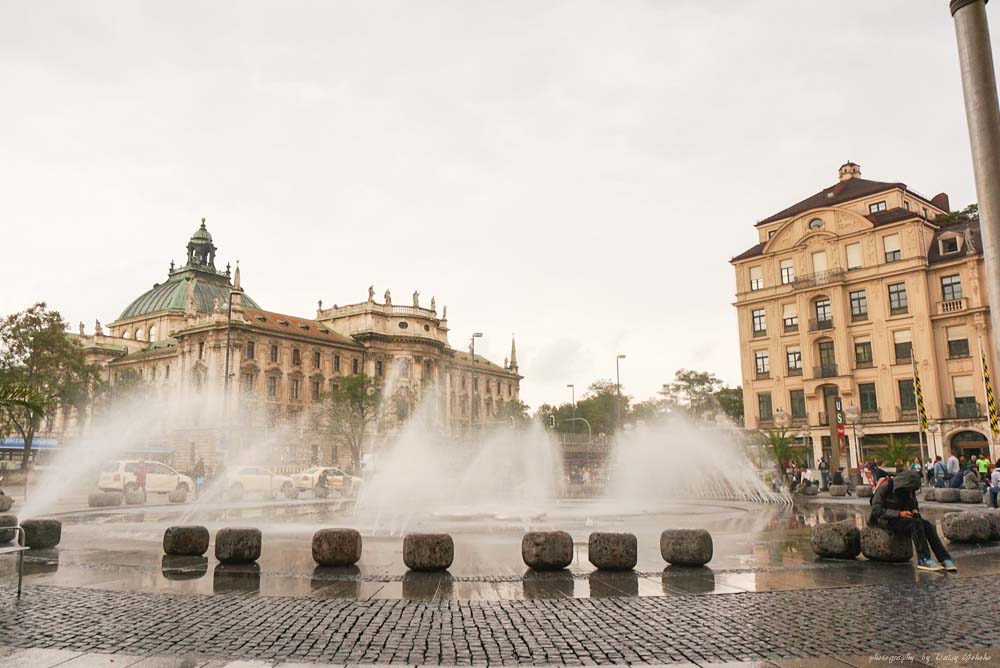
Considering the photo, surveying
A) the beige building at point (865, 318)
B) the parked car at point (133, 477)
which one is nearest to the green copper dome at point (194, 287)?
the parked car at point (133, 477)

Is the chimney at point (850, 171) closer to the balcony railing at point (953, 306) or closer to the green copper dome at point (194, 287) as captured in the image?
the balcony railing at point (953, 306)

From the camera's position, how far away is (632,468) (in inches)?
1412

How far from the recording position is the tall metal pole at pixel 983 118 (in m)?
8.62

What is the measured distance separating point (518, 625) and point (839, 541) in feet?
20.7

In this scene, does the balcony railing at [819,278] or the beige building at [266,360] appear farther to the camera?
the beige building at [266,360]

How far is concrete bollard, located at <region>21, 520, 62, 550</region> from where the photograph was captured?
13023 millimetres

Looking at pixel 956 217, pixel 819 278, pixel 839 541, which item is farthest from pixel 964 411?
pixel 839 541

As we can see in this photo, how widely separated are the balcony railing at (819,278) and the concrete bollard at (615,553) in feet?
161

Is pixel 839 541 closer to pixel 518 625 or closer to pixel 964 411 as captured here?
pixel 518 625

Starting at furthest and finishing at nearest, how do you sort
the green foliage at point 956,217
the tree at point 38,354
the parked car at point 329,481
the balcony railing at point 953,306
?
1. the green foliage at point 956,217
2. the balcony railing at point 953,306
3. the tree at point 38,354
4. the parked car at point 329,481

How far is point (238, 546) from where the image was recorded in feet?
36.2

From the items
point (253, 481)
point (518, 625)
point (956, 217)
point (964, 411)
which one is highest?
point (956, 217)

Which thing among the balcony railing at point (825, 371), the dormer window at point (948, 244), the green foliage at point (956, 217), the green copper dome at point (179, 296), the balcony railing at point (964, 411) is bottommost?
the balcony railing at point (964, 411)

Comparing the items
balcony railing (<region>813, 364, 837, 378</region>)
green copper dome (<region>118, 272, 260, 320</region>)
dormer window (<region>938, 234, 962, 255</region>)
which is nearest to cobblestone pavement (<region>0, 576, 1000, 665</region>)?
balcony railing (<region>813, 364, 837, 378</region>)
